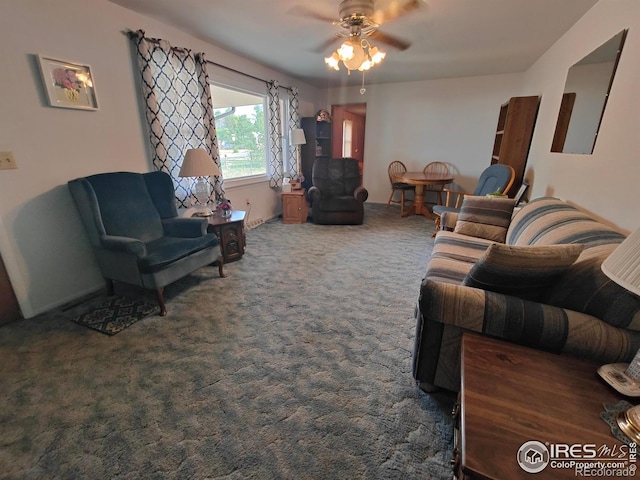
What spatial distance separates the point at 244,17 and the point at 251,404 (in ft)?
10.0

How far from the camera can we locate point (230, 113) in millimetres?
4004

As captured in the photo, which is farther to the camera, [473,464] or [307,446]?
[307,446]

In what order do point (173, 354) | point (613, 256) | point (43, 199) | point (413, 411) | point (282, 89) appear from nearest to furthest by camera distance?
point (613, 256), point (413, 411), point (173, 354), point (43, 199), point (282, 89)

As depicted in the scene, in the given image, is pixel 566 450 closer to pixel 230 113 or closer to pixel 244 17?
pixel 244 17

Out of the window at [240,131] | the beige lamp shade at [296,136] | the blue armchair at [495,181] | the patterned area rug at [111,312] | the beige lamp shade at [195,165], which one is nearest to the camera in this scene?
the patterned area rug at [111,312]

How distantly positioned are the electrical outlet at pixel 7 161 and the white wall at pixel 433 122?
5095 millimetres

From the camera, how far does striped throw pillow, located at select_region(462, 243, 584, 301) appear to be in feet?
3.80

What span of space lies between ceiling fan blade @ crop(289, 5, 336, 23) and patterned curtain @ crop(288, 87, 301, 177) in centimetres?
239

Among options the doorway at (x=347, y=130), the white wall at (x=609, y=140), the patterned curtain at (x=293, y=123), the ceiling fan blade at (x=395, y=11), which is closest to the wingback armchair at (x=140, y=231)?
the ceiling fan blade at (x=395, y=11)

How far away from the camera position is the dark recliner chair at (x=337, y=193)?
4480mm

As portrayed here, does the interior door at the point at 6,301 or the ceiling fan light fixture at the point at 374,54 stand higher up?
the ceiling fan light fixture at the point at 374,54

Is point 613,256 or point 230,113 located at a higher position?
point 230,113

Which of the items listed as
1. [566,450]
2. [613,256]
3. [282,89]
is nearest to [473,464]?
[566,450]

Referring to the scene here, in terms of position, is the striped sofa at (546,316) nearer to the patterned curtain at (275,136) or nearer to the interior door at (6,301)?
the interior door at (6,301)
